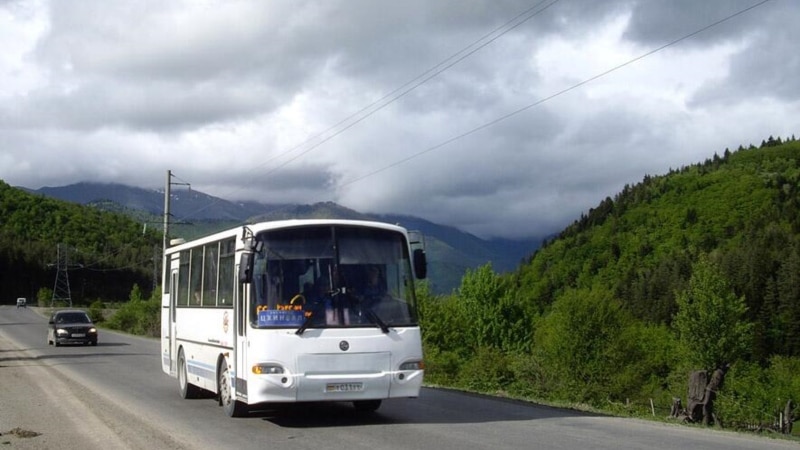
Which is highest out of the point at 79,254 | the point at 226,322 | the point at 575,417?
the point at 79,254

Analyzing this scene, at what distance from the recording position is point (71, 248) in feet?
398

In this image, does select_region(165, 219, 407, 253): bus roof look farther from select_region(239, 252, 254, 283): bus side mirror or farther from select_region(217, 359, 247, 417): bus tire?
select_region(217, 359, 247, 417): bus tire

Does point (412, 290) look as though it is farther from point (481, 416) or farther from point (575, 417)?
point (575, 417)

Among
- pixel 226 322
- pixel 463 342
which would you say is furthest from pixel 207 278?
pixel 463 342

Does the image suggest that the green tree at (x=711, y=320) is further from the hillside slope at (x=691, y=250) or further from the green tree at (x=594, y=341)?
the green tree at (x=594, y=341)

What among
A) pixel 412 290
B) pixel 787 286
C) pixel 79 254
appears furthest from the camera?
pixel 79 254

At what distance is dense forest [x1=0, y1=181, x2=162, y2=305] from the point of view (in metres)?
123

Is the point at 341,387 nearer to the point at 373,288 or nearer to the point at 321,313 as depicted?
the point at 321,313

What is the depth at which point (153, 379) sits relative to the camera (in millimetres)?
23047

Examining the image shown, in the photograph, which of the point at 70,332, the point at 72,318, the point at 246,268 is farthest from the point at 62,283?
the point at 246,268

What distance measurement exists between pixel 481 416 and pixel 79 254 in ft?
378

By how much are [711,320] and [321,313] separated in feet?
293

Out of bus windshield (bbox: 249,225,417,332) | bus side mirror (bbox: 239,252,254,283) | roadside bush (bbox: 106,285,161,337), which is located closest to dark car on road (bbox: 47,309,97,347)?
roadside bush (bbox: 106,285,161,337)

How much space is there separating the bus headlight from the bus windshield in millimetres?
548
